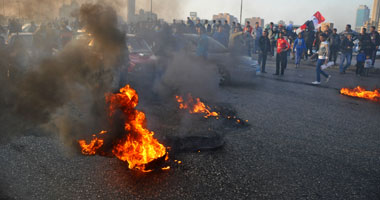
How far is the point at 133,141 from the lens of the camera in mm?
4344

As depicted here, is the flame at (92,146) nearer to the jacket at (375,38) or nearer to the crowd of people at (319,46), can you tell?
the crowd of people at (319,46)

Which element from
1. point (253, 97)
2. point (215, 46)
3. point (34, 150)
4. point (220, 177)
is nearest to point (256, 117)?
point (253, 97)

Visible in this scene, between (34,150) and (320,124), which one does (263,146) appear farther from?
(34,150)

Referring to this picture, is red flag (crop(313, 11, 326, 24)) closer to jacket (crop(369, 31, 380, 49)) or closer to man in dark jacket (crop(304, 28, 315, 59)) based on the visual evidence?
man in dark jacket (crop(304, 28, 315, 59))

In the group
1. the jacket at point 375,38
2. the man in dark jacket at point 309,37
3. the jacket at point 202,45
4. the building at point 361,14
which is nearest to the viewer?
the jacket at point 202,45

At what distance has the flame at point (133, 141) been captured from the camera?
163 inches

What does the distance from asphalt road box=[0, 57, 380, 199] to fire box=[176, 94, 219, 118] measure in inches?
37.0

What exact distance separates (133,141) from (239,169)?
59.3 inches

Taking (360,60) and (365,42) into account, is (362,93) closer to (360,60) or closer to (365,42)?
(360,60)

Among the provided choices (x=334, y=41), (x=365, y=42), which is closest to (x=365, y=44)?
(x=365, y=42)

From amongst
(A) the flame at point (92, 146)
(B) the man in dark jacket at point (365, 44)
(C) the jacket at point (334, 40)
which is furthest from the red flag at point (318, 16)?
(A) the flame at point (92, 146)

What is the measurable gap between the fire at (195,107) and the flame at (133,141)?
238 centimetres

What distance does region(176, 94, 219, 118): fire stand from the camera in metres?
6.97

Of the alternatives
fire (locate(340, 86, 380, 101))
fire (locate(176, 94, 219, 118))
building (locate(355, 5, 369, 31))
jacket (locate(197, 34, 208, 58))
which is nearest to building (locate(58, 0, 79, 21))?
fire (locate(176, 94, 219, 118))
